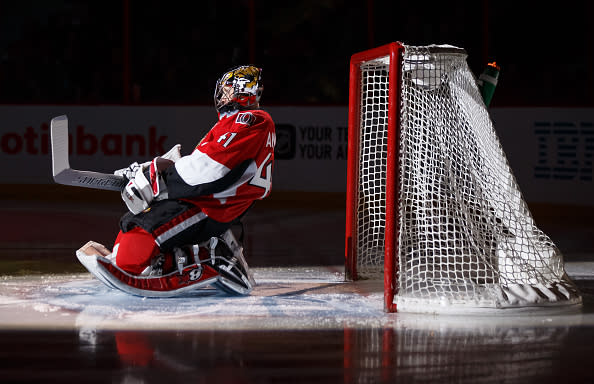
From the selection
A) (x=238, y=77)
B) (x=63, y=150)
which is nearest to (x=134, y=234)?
(x=63, y=150)

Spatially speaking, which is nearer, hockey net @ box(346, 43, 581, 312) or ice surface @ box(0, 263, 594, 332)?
ice surface @ box(0, 263, 594, 332)

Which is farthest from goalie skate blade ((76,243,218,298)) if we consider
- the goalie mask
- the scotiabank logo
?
the scotiabank logo

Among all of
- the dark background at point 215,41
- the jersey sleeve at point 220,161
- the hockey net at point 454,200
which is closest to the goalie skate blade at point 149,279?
the jersey sleeve at point 220,161

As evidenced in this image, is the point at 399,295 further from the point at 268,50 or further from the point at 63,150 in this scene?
the point at 268,50

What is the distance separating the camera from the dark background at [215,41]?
10750 millimetres

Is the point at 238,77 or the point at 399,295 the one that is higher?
the point at 238,77

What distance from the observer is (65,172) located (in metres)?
5.27

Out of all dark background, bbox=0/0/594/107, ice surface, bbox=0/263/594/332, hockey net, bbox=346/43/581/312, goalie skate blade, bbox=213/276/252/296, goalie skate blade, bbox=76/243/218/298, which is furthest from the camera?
dark background, bbox=0/0/594/107

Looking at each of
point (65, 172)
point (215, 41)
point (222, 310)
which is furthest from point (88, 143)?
point (222, 310)

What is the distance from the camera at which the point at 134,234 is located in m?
5.29

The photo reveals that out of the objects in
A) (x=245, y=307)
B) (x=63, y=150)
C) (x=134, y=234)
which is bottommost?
(x=245, y=307)

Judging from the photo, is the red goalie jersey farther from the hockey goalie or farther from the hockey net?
the hockey net

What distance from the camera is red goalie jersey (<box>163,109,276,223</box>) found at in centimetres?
514

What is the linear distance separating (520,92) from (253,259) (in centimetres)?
461
